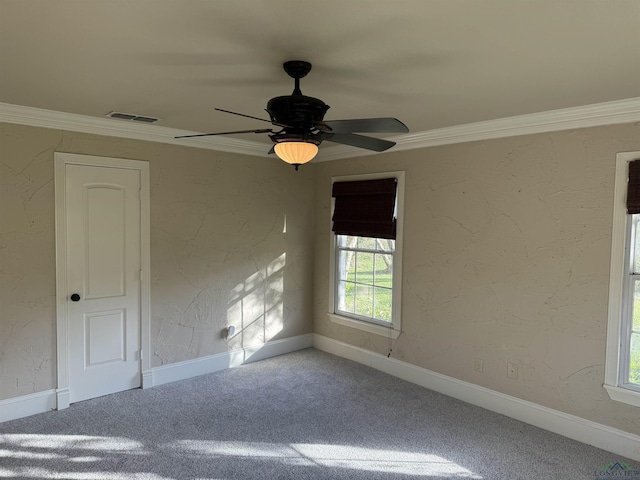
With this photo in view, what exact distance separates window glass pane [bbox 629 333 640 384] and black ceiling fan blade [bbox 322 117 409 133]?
225cm

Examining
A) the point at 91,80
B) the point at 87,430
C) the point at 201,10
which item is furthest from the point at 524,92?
the point at 87,430

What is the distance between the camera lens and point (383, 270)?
15.0 feet

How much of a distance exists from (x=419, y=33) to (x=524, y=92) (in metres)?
1.19

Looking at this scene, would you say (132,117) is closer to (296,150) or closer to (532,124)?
(296,150)

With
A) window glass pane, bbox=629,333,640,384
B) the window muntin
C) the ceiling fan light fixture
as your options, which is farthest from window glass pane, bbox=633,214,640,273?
the ceiling fan light fixture

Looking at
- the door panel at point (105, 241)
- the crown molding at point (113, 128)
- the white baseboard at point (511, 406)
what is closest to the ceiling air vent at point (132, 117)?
the crown molding at point (113, 128)

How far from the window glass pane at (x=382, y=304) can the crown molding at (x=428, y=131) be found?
1.49 m

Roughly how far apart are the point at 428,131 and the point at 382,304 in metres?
1.85

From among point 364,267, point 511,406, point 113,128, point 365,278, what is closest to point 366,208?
point 364,267

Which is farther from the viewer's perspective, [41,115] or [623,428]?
[41,115]

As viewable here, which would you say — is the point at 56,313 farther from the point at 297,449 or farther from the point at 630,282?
the point at 630,282

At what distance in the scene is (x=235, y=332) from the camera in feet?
15.2

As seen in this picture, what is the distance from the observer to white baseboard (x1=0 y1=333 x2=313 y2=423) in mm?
3350

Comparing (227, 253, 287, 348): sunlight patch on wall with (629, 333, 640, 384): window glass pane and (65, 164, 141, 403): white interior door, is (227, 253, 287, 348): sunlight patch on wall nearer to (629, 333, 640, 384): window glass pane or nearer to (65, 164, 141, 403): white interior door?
(65, 164, 141, 403): white interior door
